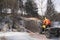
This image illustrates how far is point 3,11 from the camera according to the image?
109ft

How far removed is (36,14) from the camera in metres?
41.4

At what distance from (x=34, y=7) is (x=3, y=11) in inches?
367

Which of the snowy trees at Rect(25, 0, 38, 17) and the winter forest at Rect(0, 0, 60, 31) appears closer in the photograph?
the winter forest at Rect(0, 0, 60, 31)

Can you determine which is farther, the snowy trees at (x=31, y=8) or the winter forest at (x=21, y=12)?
the snowy trees at (x=31, y=8)

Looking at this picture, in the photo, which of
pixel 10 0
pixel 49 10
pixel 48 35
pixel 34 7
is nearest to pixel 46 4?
pixel 49 10

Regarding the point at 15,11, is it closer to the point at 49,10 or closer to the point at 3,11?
the point at 3,11

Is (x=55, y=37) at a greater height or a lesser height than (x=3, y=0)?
lesser

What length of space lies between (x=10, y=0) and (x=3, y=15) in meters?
2.56

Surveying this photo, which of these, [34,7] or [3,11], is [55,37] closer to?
[3,11]

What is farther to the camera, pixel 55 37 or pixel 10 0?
pixel 10 0

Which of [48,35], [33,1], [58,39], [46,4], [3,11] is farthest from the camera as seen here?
[33,1]

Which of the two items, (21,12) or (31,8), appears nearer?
(21,12)

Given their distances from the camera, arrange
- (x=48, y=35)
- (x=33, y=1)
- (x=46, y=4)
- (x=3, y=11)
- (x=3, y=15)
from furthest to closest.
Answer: (x=33, y=1) < (x=46, y=4) < (x=3, y=11) < (x=3, y=15) < (x=48, y=35)

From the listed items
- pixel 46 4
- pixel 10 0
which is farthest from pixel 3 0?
pixel 46 4
